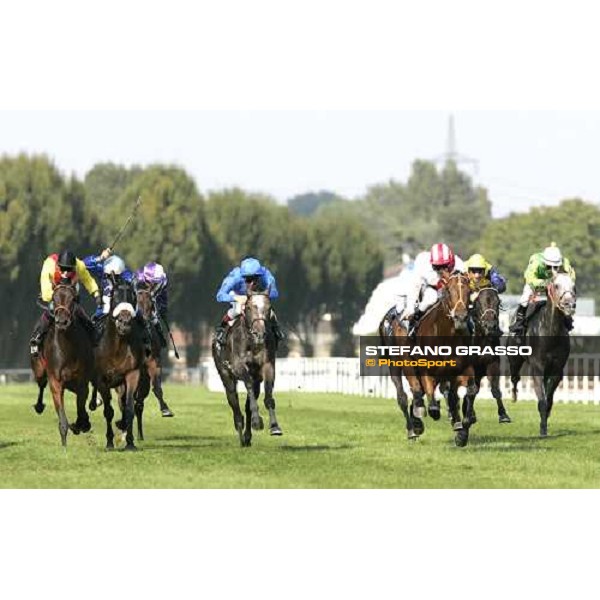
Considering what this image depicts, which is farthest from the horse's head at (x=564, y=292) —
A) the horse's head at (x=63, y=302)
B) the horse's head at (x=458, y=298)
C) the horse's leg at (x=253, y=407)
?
the horse's head at (x=63, y=302)

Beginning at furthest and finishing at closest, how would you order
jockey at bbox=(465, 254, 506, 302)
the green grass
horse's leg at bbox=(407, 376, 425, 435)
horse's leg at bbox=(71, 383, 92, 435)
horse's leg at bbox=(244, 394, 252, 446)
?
jockey at bbox=(465, 254, 506, 302)
horse's leg at bbox=(407, 376, 425, 435)
horse's leg at bbox=(244, 394, 252, 446)
horse's leg at bbox=(71, 383, 92, 435)
the green grass

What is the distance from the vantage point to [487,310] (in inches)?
900

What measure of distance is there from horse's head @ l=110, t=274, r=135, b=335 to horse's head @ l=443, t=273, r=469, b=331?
151 inches

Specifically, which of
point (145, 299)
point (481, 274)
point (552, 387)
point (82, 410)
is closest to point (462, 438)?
point (552, 387)

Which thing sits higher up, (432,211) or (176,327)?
(432,211)

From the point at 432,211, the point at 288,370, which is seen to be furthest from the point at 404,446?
the point at 432,211

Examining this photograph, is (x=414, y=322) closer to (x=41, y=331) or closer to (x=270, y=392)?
(x=270, y=392)

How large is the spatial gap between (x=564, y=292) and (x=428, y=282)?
103 inches

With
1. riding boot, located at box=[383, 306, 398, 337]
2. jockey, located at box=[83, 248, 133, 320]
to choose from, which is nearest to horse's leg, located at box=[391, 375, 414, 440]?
riding boot, located at box=[383, 306, 398, 337]

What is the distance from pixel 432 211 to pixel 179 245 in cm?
9266

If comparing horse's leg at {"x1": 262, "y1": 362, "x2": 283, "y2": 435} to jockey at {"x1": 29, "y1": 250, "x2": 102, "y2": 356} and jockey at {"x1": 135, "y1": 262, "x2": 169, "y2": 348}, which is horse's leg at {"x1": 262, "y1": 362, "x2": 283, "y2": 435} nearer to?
jockey at {"x1": 29, "y1": 250, "x2": 102, "y2": 356}

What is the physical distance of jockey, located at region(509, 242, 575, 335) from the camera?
83.9ft

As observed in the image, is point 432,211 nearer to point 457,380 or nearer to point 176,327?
point 176,327

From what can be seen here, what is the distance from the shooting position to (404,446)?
24016 millimetres
